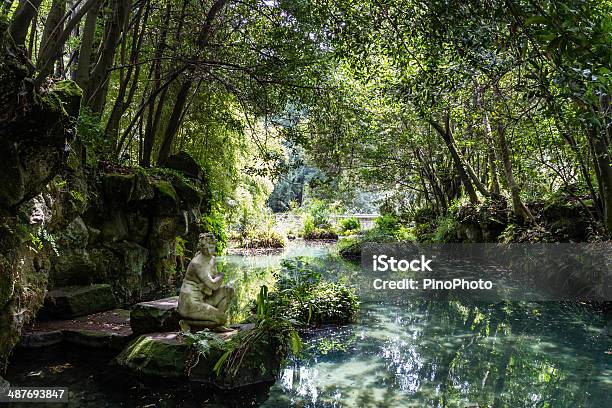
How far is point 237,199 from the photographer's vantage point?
18.6 meters

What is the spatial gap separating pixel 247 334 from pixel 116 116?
5.83 meters

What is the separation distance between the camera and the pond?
4.85 meters

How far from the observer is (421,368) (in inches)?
234

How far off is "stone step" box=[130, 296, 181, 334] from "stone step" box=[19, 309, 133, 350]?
34 centimetres

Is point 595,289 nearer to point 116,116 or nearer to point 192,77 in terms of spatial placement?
point 192,77

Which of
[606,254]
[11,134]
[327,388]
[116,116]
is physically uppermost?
[116,116]

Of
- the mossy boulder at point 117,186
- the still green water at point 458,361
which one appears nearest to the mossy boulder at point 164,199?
the mossy boulder at point 117,186

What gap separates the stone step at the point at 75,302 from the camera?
684 cm

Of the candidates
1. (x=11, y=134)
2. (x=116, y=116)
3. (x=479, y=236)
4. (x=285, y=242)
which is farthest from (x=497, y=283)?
(x=285, y=242)

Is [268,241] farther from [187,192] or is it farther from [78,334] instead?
[78,334]

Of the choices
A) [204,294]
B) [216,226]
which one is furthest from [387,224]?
[204,294]

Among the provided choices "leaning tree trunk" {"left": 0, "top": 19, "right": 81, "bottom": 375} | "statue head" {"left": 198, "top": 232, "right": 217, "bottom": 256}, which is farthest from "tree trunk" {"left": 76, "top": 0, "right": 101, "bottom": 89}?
"statue head" {"left": 198, "top": 232, "right": 217, "bottom": 256}

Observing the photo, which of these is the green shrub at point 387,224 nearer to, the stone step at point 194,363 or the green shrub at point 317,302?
the green shrub at point 317,302

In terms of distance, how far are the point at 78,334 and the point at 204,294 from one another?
185 cm
